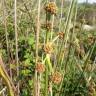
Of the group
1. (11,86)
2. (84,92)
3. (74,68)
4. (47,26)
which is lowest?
(84,92)

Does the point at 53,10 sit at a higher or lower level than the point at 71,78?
higher

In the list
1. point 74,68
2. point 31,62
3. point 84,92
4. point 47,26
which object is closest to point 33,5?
point 31,62

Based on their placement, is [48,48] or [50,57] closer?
[48,48]

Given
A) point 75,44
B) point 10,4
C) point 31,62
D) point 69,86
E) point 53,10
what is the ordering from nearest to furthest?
A: point 53,10, point 75,44, point 69,86, point 31,62, point 10,4

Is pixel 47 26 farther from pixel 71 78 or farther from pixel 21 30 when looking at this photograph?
pixel 21 30

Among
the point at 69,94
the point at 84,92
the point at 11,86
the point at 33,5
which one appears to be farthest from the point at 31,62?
the point at 11,86

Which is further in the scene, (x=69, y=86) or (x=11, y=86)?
(x=69, y=86)

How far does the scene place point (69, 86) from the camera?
5.07ft

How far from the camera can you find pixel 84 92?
1560 millimetres

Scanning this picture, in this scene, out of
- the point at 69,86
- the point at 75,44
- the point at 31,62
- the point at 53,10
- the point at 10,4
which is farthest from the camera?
the point at 10,4

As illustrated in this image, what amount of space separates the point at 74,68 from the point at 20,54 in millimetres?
910

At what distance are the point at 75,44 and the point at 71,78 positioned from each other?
333 mm

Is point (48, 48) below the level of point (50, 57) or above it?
above

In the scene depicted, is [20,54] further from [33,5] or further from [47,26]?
[47,26]
